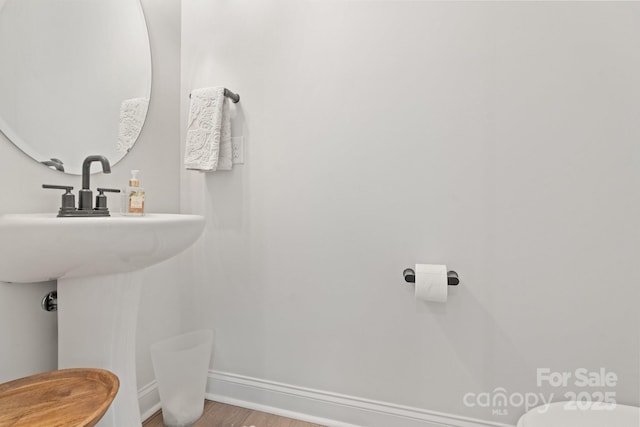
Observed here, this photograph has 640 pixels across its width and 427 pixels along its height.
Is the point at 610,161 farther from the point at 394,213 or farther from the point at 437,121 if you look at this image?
the point at 394,213

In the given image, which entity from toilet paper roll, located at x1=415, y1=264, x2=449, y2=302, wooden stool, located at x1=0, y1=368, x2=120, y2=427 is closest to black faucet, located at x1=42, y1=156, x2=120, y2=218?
wooden stool, located at x1=0, y1=368, x2=120, y2=427

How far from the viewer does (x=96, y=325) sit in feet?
2.90

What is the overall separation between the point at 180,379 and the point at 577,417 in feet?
4.60

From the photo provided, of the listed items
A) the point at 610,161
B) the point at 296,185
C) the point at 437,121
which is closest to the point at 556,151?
the point at 610,161

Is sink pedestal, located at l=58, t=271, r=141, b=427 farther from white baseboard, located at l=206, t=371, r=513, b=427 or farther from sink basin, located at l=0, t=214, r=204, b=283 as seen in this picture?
white baseboard, located at l=206, t=371, r=513, b=427

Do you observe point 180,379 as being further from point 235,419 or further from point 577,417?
point 577,417

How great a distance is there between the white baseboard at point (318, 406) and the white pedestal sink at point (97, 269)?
48cm

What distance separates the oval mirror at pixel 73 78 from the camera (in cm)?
90

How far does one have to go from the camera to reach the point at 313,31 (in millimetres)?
1299

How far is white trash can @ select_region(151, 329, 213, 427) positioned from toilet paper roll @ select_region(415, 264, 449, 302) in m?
0.89

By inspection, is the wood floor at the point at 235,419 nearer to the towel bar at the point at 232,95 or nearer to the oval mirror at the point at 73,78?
the oval mirror at the point at 73,78

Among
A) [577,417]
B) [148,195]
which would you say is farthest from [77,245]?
[577,417]

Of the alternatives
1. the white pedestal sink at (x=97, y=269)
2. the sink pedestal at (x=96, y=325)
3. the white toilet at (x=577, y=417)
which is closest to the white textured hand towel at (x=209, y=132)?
the white pedestal sink at (x=97, y=269)

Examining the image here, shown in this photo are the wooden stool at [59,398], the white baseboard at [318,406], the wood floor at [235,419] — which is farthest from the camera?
the wood floor at [235,419]
